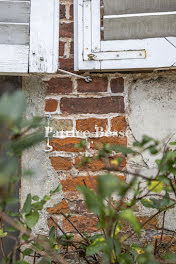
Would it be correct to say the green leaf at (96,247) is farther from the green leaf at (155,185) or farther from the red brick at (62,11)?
the red brick at (62,11)

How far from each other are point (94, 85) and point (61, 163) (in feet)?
1.43

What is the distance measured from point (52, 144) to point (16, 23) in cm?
62

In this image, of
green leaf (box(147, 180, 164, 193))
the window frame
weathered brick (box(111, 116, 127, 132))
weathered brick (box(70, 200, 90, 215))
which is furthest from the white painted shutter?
green leaf (box(147, 180, 164, 193))

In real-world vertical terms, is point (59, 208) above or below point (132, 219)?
below

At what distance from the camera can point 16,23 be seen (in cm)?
163

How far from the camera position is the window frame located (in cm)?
158

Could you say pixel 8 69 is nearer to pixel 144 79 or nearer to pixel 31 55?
pixel 31 55

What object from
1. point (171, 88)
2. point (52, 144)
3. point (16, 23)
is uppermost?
point (16, 23)

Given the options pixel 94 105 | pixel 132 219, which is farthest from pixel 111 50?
pixel 132 219

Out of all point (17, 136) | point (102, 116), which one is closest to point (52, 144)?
point (102, 116)

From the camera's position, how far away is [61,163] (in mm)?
1688

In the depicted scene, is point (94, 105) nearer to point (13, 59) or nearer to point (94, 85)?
point (94, 85)

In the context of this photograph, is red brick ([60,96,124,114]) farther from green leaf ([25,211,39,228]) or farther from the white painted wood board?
green leaf ([25,211,39,228])

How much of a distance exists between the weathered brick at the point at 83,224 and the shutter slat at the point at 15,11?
3.32 ft
